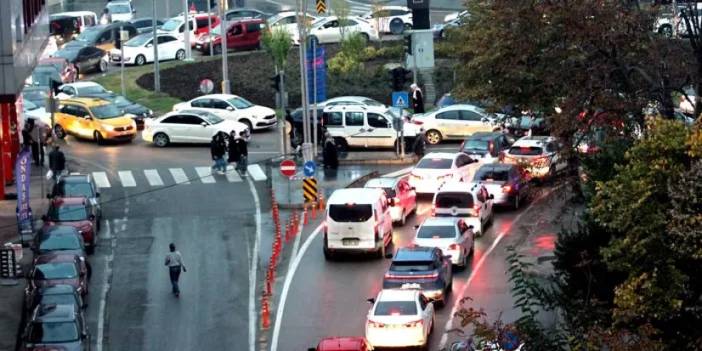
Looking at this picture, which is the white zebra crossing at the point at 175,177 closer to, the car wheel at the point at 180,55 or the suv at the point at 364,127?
the suv at the point at 364,127

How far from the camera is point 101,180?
52.7 m

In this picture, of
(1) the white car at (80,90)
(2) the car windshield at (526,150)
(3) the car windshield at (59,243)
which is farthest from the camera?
(1) the white car at (80,90)

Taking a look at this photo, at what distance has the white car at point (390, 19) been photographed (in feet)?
258

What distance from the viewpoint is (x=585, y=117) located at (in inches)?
1272

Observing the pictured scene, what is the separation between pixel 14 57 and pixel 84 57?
111 ft

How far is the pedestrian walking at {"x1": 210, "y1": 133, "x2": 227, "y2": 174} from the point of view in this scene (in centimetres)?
5275

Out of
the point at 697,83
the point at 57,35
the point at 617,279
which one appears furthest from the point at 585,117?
the point at 57,35

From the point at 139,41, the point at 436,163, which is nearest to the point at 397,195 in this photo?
the point at 436,163

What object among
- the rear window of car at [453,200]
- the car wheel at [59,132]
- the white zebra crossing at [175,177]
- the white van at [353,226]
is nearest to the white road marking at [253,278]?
the white zebra crossing at [175,177]

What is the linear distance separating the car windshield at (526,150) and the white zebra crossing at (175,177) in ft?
26.2

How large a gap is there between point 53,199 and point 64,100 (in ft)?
50.6

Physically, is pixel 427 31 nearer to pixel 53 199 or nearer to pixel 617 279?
pixel 53 199

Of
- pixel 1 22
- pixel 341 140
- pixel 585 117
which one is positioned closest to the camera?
pixel 585 117

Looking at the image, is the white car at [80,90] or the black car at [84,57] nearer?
the white car at [80,90]
